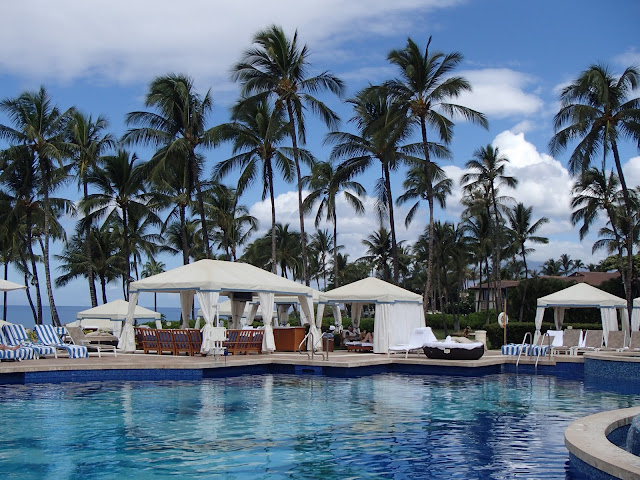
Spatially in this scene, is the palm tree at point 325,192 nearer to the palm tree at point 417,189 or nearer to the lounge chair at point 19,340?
the palm tree at point 417,189

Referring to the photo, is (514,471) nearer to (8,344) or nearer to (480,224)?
(8,344)

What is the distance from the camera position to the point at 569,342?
20.9 metres

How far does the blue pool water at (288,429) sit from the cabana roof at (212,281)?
154 inches

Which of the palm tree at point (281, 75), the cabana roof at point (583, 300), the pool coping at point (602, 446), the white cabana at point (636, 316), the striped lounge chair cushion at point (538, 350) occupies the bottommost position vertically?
the pool coping at point (602, 446)

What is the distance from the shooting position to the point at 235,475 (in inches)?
276

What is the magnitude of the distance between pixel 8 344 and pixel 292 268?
3599 cm

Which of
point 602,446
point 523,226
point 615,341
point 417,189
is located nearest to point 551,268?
point 523,226

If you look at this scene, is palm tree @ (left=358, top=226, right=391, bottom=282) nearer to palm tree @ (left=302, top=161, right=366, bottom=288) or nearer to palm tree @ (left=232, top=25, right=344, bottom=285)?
palm tree @ (left=302, top=161, right=366, bottom=288)

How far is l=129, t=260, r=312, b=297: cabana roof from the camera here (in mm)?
18281

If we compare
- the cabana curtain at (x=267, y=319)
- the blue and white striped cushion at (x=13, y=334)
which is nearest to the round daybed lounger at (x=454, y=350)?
the cabana curtain at (x=267, y=319)

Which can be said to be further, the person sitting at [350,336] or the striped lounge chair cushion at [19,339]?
the person sitting at [350,336]

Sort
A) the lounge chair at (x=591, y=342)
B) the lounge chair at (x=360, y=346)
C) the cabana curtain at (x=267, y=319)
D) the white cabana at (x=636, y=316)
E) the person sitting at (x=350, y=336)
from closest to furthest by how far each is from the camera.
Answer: the cabana curtain at (x=267, y=319) < the lounge chair at (x=591, y=342) < the lounge chair at (x=360, y=346) < the white cabana at (x=636, y=316) < the person sitting at (x=350, y=336)

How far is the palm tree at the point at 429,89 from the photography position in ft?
85.9

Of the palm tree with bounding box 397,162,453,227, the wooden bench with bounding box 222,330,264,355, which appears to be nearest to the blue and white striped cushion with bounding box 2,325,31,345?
the wooden bench with bounding box 222,330,264,355
